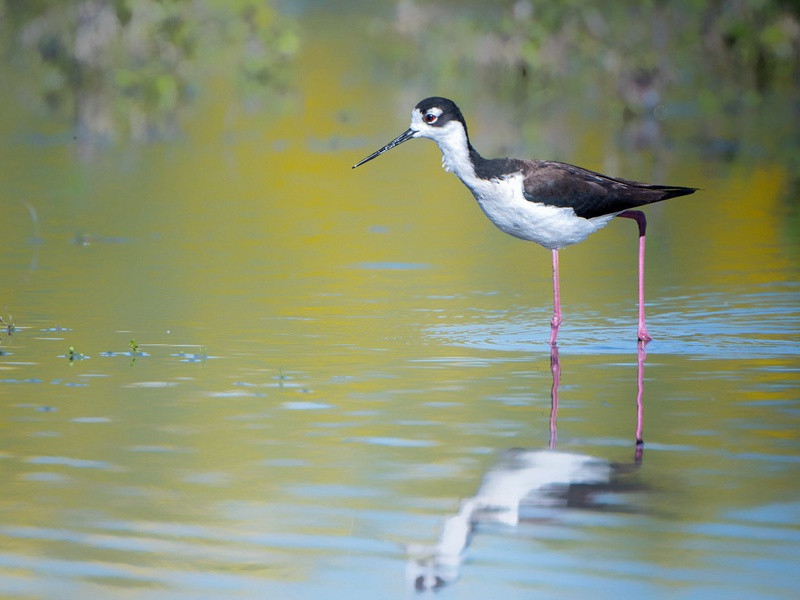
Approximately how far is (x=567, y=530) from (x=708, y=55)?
1014 inches

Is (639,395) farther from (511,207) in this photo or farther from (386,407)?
(511,207)

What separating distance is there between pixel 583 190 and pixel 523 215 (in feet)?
1.58

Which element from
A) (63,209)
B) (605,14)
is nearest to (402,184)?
(63,209)

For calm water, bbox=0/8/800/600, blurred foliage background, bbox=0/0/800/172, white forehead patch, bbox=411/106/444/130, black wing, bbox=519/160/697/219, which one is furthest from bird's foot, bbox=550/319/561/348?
blurred foliage background, bbox=0/0/800/172

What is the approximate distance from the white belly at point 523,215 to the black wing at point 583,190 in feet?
0.16

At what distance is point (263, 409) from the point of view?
898 centimetres

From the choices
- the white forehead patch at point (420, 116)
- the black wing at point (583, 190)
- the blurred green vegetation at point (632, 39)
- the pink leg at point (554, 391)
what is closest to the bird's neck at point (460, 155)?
the white forehead patch at point (420, 116)

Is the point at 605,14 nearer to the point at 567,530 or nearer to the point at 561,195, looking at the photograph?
the point at 561,195

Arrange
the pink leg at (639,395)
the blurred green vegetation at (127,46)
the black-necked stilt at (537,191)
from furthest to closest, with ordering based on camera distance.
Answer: the blurred green vegetation at (127,46)
the black-necked stilt at (537,191)
the pink leg at (639,395)

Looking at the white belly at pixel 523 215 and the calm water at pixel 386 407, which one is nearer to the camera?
the calm water at pixel 386 407

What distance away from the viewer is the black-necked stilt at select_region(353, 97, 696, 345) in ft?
35.8

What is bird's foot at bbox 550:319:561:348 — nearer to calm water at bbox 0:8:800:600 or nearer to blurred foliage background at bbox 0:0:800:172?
calm water at bbox 0:8:800:600

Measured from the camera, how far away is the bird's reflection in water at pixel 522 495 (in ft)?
21.0

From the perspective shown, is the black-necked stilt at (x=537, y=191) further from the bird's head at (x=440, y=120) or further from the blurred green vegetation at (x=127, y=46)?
the blurred green vegetation at (x=127, y=46)
